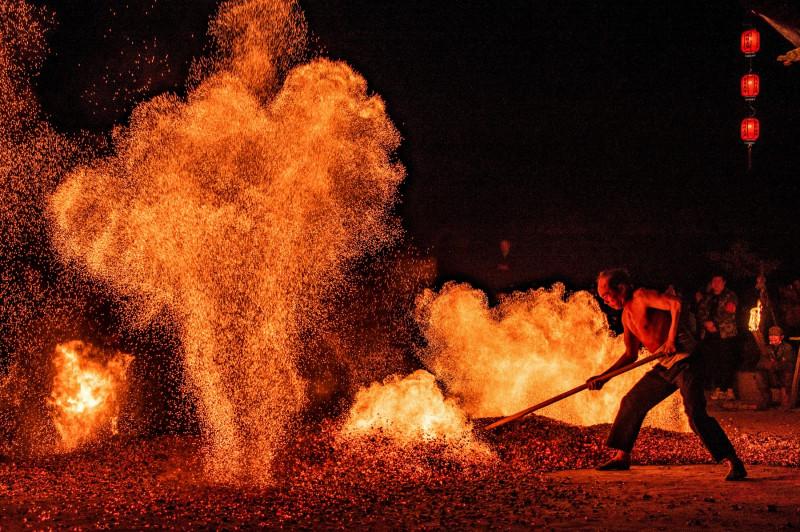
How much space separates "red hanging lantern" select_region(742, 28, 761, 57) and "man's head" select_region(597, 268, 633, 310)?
13883 mm

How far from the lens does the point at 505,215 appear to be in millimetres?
21469

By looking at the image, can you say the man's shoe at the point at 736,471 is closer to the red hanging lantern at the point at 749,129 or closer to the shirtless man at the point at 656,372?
the shirtless man at the point at 656,372

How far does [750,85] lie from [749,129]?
6.52 feet

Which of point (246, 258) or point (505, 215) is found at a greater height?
point (505, 215)

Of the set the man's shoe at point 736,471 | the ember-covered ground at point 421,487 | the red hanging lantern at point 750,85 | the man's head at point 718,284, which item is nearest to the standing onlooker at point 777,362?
the man's head at point 718,284

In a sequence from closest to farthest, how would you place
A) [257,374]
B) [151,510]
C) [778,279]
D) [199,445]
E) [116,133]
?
[151,510], [199,445], [257,374], [116,133], [778,279]

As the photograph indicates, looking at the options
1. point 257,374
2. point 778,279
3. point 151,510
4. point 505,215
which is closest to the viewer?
point 151,510

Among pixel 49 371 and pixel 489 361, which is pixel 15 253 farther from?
pixel 489 361

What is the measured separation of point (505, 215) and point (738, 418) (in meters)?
11.9

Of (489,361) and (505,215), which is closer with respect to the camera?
(489,361)

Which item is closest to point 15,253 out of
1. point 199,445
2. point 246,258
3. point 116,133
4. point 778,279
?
point 116,133

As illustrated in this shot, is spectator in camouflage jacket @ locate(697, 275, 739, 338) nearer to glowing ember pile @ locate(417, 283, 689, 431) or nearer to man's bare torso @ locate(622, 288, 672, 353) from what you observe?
glowing ember pile @ locate(417, 283, 689, 431)

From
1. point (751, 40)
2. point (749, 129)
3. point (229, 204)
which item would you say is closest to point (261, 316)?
point (229, 204)

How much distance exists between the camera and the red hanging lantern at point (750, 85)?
19219 mm
